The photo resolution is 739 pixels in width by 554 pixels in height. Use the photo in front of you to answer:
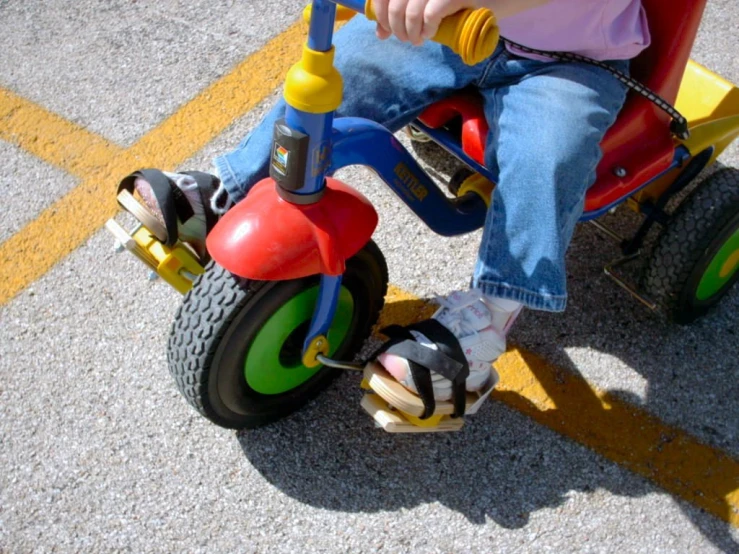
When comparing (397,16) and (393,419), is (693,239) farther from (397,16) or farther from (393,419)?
(397,16)

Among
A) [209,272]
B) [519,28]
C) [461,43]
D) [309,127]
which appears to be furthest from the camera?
[519,28]

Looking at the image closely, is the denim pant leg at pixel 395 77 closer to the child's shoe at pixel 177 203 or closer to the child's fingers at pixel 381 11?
the child's shoe at pixel 177 203

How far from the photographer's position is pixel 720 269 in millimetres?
2057

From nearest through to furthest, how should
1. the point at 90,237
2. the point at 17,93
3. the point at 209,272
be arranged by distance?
1. the point at 209,272
2. the point at 90,237
3. the point at 17,93

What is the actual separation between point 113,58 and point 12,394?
4.18ft

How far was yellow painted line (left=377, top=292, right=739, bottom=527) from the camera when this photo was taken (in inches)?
73.0

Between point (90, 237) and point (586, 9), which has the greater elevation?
point (586, 9)

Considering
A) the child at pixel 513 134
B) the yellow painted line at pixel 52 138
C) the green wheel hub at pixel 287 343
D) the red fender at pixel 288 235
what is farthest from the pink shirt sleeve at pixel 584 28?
the yellow painted line at pixel 52 138

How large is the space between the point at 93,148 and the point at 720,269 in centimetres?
174

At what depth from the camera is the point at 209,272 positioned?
5.29 feet

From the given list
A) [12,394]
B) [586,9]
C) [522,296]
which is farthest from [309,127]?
[12,394]

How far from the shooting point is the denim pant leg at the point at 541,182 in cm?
162

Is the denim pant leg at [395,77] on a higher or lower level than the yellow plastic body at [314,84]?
lower

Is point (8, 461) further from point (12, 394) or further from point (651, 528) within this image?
point (651, 528)
